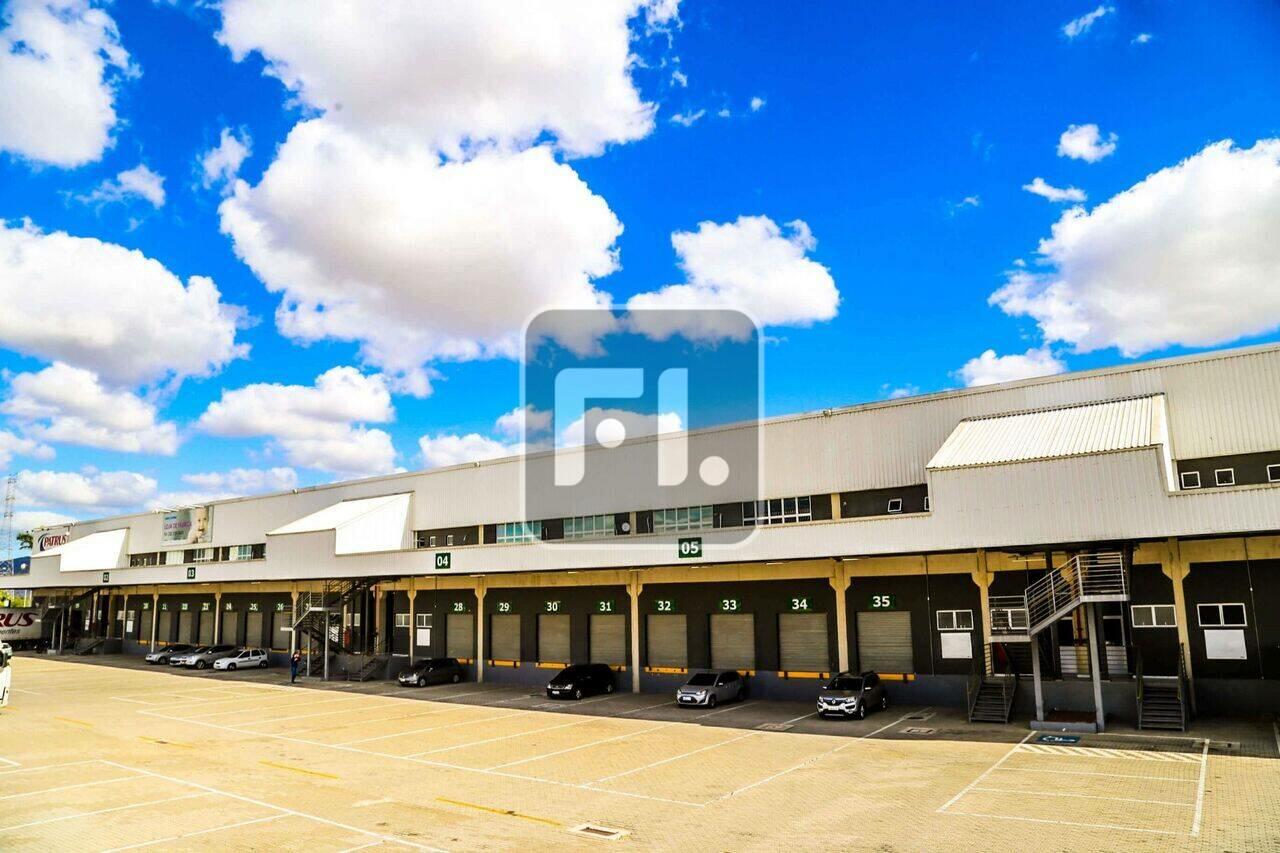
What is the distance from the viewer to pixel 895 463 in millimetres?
32625

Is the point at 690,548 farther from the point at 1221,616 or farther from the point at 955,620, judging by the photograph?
the point at 1221,616

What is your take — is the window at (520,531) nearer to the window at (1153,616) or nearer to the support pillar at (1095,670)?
the support pillar at (1095,670)

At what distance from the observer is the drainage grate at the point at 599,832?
619 inches

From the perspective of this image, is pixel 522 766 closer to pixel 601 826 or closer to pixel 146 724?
pixel 601 826

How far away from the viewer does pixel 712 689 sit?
1280 inches

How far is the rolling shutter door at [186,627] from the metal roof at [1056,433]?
5589cm

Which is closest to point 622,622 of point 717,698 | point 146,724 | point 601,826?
point 717,698

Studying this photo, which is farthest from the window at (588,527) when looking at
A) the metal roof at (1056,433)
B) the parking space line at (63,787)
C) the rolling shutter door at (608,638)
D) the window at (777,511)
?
the parking space line at (63,787)

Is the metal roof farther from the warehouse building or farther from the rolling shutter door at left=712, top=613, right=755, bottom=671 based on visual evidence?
the rolling shutter door at left=712, top=613, right=755, bottom=671

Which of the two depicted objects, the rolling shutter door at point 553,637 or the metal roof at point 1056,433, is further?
the rolling shutter door at point 553,637

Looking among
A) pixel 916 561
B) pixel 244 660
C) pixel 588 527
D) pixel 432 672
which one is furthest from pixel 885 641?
pixel 244 660

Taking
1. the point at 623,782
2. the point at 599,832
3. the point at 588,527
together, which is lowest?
the point at 623,782

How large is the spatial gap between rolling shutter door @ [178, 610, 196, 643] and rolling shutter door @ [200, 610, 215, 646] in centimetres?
103

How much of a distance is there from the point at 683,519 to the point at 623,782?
18.4 meters
